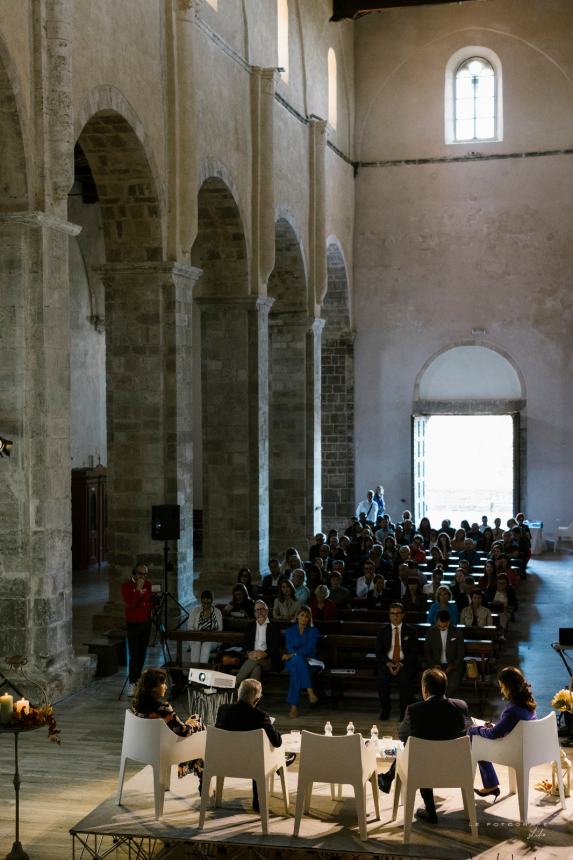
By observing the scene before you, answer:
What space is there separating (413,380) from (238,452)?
929 cm

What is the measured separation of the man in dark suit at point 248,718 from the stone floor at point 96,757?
1.16 meters

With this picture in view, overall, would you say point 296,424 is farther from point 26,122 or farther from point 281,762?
point 281,762

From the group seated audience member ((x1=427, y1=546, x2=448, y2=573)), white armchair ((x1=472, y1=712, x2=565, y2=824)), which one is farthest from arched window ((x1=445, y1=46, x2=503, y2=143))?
white armchair ((x1=472, y1=712, x2=565, y2=824))

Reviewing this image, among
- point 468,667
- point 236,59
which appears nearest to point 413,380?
point 236,59

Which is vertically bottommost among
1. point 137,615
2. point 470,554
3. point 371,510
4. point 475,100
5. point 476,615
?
point 476,615

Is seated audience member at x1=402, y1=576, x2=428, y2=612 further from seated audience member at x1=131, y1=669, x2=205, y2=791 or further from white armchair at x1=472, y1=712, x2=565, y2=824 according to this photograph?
seated audience member at x1=131, y1=669, x2=205, y2=791

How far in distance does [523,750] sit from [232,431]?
471 inches

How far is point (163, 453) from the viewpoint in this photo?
15.7m

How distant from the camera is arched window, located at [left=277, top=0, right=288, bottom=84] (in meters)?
21.7

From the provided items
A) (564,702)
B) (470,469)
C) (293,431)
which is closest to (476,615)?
(564,702)

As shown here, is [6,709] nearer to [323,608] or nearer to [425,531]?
[323,608]

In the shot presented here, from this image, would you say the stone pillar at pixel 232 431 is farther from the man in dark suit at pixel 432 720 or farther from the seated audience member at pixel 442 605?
the man in dark suit at pixel 432 720

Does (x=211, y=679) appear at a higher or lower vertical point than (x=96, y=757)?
higher

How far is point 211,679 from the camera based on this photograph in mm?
10086
